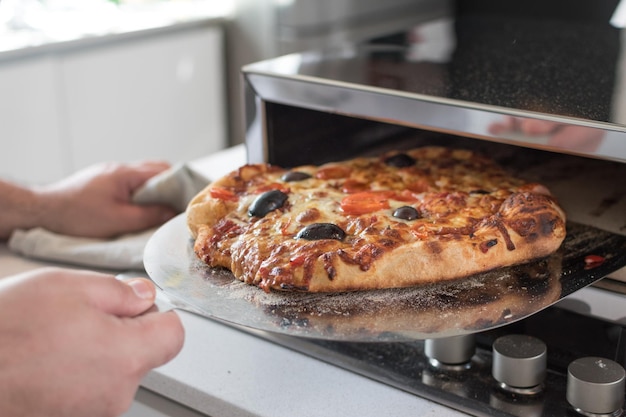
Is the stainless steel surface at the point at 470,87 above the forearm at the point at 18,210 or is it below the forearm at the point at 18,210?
above

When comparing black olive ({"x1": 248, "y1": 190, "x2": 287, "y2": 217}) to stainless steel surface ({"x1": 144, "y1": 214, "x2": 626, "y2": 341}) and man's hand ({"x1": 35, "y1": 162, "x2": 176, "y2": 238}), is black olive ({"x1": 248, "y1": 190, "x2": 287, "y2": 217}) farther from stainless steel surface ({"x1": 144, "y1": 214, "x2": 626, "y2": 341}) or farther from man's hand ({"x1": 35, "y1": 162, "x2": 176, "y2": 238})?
man's hand ({"x1": 35, "y1": 162, "x2": 176, "y2": 238})

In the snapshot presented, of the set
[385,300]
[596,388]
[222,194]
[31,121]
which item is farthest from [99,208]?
[31,121]

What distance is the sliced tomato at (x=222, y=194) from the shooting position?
84 centimetres

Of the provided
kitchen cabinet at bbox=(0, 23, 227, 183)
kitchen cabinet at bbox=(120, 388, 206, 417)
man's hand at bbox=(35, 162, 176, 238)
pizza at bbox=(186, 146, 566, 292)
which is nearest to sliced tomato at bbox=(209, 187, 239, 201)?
pizza at bbox=(186, 146, 566, 292)

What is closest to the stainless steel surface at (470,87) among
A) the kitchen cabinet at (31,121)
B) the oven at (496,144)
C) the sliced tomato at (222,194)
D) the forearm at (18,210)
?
the oven at (496,144)

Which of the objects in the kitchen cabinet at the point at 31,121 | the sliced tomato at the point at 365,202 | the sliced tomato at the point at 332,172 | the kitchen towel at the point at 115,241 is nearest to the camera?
the sliced tomato at the point at 365,202

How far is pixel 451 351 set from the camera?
806 mm

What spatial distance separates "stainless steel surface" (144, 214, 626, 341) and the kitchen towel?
0.33 metres

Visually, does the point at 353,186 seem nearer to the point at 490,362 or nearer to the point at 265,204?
the point at 265,204

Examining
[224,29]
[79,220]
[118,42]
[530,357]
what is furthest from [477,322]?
[224,29]

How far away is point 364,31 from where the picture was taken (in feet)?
10.5

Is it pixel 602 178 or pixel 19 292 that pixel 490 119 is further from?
pixel 19 292

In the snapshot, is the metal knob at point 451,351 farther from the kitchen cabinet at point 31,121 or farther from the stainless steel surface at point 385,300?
the kitchen cabinet at point 31,121

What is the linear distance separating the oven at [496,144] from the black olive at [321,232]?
0.31 ft
